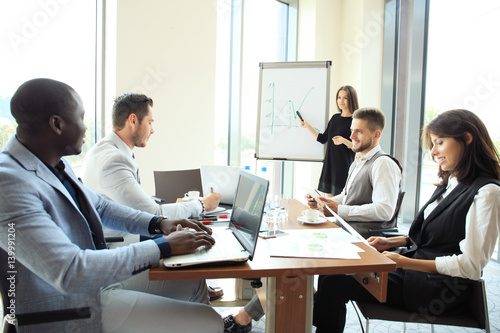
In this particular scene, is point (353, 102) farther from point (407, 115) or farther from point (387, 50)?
point (387, 50)

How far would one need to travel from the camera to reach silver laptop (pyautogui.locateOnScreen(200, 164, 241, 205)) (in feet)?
7.48

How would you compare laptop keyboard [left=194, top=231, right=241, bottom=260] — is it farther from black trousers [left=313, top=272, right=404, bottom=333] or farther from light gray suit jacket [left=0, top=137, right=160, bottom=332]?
black trousers [left=313, top=272, right=404, bottom=333]

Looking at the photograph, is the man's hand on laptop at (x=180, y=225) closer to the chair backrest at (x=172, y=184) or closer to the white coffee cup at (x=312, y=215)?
the white coffee cup at (x=312, y=215)

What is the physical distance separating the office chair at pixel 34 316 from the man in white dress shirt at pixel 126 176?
493 mm

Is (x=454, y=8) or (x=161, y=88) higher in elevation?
(x=454, y=8)

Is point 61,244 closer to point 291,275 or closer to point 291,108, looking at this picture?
point 291,275

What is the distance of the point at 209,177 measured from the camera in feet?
7.72

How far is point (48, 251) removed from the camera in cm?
95

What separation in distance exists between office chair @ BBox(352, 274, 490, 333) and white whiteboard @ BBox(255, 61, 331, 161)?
2.61 meters

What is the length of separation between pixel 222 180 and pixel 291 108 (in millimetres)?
1971

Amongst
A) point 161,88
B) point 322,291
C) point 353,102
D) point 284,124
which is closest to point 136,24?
point 161,88

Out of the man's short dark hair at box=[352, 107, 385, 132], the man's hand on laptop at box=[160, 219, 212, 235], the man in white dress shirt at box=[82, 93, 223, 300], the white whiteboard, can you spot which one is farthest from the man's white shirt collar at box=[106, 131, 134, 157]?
the white whiteboard

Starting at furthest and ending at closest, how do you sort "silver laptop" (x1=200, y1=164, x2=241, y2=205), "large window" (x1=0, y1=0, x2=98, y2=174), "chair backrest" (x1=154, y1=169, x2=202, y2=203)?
"chair backrest" (x1=154, y1=169, x2=202, y2=203)
"large window" (x1=0, y1=0, x2=98, y2=174)
"silver laptop" (x1=200, y1=164, x2=241, y2=205)

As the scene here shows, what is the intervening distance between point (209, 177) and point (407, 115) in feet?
9.67
